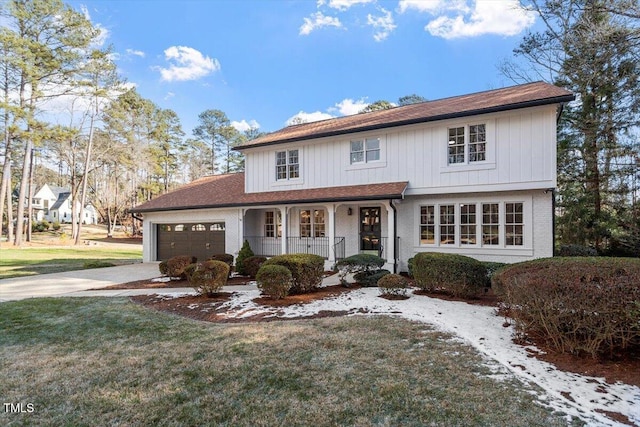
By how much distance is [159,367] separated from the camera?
14.6 ft

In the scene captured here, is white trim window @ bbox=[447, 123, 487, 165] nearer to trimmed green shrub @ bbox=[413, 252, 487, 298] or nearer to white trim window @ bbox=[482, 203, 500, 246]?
white trim window @ bbox=[482, 203, 500, 246]

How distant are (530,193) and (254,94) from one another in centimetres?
2526

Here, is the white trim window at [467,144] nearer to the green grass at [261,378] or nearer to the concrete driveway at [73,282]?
the green grass at [261,378]

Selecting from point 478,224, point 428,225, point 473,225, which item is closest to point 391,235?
point 428,225

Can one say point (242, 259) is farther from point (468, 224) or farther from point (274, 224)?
point (468, 224)

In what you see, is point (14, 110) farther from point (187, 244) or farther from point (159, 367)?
point (159, 367)

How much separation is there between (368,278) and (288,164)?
7229 mm

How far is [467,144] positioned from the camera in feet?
37.7

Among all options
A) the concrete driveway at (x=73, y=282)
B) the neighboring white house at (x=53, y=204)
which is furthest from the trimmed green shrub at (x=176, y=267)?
the neighboring white house at (x=53, y=204)

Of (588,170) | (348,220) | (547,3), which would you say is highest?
(547,3)

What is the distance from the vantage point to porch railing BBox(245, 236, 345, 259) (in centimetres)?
1401

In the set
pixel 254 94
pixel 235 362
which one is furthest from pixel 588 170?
pixel 254 94

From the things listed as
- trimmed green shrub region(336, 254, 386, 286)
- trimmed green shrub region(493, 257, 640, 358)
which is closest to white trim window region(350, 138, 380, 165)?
trimmed green shrub region(336, 254, 386, 286)

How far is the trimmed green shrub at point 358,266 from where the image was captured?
9797mm
